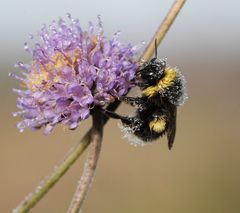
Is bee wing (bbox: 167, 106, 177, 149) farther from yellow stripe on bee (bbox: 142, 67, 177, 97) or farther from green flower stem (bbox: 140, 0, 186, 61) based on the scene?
green flower stem (bbox: 140, 0, 186, 61)

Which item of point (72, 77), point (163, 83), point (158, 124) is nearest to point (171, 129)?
point (158, 124)

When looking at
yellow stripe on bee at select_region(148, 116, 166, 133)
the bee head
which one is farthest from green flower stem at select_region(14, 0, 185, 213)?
yellow stripe on bee at select_region(148, 116, 166, 133)

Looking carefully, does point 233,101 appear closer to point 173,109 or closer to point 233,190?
point 233,190

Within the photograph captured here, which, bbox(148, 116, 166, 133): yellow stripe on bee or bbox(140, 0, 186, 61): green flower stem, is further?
bbox(148, 116, 166, 133): yellow stripe on bee

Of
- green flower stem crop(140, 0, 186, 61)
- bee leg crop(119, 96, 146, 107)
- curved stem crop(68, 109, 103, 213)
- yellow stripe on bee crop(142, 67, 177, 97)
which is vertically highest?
green flower stem crop(140, 0, 186, 61)

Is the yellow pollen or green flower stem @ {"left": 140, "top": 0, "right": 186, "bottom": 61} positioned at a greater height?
green flower stem @ {"left": 140, "top": 0, "right": 186, "bottom": 61}

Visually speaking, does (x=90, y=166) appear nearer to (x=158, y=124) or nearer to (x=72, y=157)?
(x=72, y=157)
